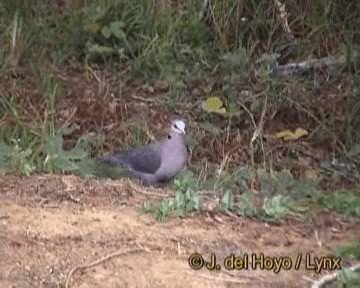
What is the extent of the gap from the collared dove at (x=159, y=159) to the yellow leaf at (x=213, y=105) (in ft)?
5.41

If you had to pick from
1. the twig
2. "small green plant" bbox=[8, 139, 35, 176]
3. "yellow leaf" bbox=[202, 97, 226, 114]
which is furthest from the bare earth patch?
"yellow leaf" bbox=[202, 97, 226, 114]

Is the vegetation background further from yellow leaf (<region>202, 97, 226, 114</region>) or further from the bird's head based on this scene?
the bird's head

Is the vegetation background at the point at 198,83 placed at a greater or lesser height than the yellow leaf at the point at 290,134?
greater

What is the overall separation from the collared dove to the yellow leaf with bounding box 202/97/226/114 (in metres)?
1.65

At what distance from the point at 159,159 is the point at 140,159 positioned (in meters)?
0.13

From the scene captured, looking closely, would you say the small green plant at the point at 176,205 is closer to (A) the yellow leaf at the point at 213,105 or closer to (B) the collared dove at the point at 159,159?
(B) the collared dove at the point at 159,159

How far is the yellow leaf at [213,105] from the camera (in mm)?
8000

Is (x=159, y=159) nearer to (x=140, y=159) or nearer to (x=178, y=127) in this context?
(x=140, y=159)

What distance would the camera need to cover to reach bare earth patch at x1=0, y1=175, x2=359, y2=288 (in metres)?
4.41

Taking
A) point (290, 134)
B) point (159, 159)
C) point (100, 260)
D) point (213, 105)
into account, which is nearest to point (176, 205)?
point (100, 260)

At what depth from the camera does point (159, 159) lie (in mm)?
6230

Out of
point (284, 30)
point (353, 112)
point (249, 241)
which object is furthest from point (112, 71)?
point (249, 241)

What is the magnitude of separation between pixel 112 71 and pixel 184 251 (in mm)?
4055

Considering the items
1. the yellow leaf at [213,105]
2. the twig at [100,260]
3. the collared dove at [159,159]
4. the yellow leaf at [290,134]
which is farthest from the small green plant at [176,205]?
the yellow leaf at [213,105]
